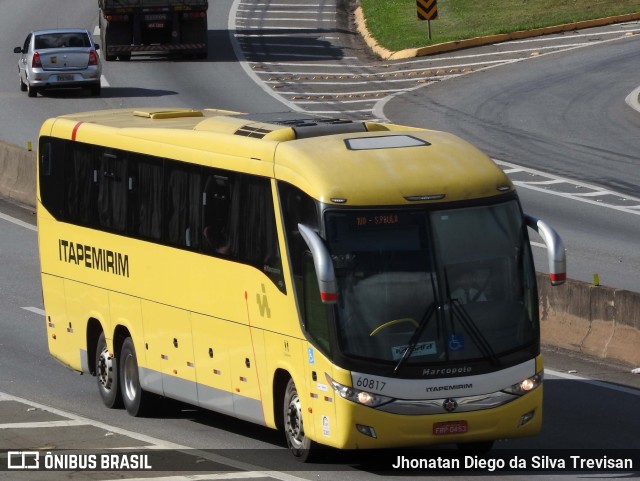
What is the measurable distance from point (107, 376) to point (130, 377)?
526 millimetres

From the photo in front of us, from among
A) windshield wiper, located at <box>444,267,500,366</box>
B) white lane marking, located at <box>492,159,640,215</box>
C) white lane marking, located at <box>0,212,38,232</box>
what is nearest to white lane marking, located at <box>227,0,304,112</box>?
white lane marking, located at <box>492,159,640,215</box>

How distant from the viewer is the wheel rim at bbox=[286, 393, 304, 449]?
1421 cm

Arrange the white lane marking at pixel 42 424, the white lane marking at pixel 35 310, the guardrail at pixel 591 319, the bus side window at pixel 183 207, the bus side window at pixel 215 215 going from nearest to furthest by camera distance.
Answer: the bus side window at pixel 215 215, the bus side window at pixel 183 207, the white lane marking at pixel 42 424, the guardrail at pixel 591 319, the white lane marking at pixel 35 310

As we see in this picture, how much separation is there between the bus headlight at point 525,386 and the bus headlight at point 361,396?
1138mm

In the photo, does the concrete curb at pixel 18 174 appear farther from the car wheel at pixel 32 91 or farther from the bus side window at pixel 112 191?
the bus side window at pixel 112 191

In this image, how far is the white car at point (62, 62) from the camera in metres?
42.2

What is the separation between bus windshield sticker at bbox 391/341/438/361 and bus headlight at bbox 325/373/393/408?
1.18 feet

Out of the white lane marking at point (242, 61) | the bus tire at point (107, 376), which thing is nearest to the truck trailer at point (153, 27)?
the white lane marking at point (242, 61)

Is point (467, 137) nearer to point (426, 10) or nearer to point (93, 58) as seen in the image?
point (93, 58)

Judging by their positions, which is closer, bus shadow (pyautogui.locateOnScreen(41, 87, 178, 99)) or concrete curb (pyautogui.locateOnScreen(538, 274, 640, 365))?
concrete curb (pyautogui.locateOnScreen(538, 274, 640, 365))

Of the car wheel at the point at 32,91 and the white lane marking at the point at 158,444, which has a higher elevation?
the white lane marking at the point at 158,444

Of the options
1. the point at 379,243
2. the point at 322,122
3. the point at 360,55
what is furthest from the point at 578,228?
the point at 360,55

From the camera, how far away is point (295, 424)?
1439 centimetres

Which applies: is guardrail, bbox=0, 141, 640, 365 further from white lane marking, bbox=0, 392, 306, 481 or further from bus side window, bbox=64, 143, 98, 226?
white lane marking, bbox=0, 392, 306, 481
